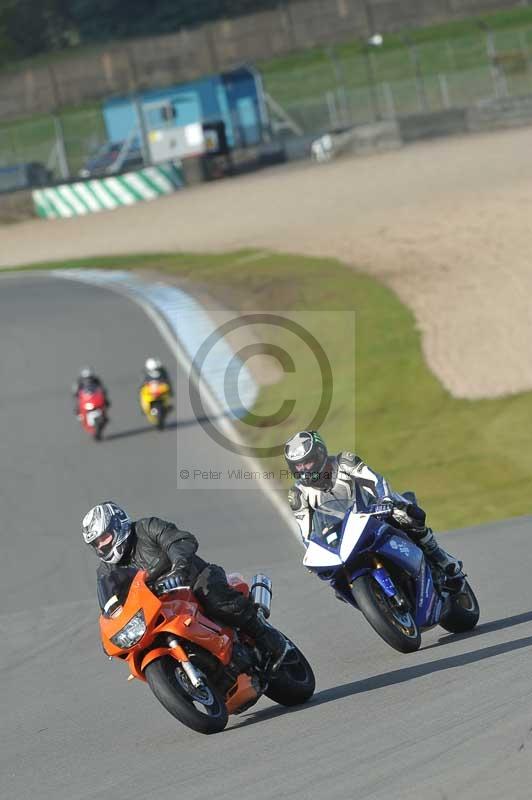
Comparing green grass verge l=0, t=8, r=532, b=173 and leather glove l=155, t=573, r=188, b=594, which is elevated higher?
green grass verge l=0, t=8, r=532, b=173

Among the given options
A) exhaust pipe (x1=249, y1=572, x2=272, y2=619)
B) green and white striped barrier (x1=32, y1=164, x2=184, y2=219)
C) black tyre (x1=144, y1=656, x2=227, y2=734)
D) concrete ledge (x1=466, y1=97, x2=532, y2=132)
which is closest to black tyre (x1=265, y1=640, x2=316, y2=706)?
exhaust pipe (x1=249, y1=572, x2=272, y2=619)

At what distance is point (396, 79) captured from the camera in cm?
5428

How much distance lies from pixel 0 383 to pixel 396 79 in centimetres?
3347

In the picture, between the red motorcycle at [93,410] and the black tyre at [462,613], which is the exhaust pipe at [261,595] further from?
the red motorcycle at [93,410]

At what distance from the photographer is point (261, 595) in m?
7.76

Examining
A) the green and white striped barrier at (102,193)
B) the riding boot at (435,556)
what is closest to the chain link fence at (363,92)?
the green and white striped barrier at (102,193)

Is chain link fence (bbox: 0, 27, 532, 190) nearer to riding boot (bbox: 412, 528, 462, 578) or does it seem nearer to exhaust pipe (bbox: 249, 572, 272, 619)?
riding boot (bbox: 412, 528, 462, 578)

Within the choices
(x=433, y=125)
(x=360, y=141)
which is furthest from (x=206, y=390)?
(x=433, y=125)

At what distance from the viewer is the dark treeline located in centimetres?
7306

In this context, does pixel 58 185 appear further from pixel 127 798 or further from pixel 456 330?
pixel 127 798

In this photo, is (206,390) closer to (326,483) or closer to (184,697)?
(326,483)

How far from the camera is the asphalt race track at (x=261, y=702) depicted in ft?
19.4

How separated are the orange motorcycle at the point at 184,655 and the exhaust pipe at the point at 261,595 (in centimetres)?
25

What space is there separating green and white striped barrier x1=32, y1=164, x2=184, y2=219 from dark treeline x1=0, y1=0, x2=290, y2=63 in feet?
91.7
